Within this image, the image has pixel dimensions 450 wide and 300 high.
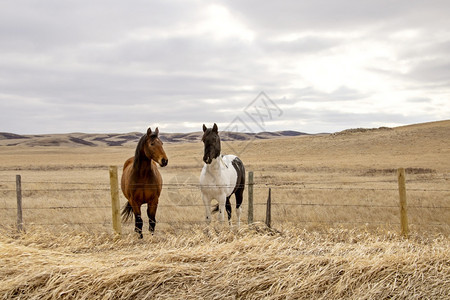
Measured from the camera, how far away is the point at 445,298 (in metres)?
3.90

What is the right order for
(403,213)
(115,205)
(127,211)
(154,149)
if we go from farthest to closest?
(127,211) → (154,149) → (403,213) → (115,205)

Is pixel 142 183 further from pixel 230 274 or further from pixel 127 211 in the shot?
pixel 230 274

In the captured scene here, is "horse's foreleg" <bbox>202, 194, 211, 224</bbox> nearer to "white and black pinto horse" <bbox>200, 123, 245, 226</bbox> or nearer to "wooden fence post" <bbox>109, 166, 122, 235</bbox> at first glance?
"white and black pinto horse" <bbox>200, 123, 245, 226</bbox>

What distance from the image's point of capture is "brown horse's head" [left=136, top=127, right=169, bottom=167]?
734 cm

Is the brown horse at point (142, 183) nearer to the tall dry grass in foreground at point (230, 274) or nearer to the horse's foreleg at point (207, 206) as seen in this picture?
the horse's foreleg at point (207, 206)

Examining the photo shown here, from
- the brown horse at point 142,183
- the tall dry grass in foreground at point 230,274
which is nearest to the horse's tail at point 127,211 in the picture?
the brown horse at point 142,183

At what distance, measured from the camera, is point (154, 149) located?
294 inches

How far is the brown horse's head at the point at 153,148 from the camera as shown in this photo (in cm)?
734

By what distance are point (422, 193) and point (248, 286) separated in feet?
39.2

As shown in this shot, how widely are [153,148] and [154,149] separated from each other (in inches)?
1.2

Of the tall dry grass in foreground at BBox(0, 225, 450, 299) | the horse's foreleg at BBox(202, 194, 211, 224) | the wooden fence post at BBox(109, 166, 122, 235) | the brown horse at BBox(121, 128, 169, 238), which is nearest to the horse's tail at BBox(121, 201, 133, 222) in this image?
the brown horse at BBox(121, 128, 169, 238)

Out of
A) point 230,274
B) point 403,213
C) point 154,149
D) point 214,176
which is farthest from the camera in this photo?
point 214,176

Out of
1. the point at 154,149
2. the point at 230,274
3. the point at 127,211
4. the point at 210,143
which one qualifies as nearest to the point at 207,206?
the point at 210,143

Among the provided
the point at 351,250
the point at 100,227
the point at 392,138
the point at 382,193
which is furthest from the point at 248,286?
the point at 392,138
